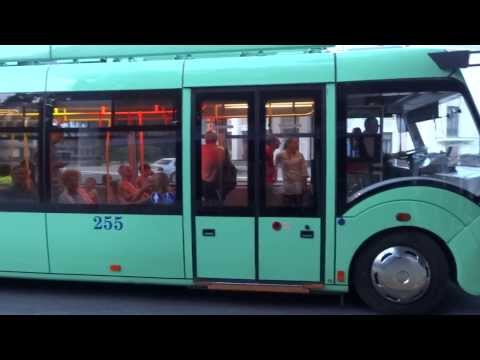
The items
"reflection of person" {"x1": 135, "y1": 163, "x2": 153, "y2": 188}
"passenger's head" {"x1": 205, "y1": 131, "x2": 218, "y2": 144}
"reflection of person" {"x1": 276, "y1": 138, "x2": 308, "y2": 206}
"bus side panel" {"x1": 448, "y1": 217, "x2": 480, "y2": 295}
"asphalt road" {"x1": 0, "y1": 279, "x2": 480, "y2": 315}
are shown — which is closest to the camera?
"bus side panel" {"x1": 448, "y1": 217, "x2": 480, "y2": 295}

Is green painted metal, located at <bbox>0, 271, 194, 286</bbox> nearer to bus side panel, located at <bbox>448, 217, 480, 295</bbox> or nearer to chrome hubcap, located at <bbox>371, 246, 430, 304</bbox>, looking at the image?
chrome hubcap, located at <bbox>371, 246, 430, 304</bbox>

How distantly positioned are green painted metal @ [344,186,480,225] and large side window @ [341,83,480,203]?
0.37ft

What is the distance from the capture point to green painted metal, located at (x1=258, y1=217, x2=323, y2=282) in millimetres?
5074

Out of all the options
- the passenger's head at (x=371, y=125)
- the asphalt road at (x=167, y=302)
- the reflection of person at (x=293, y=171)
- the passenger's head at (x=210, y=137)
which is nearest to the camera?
the passenger's head at (x=371, y=125)

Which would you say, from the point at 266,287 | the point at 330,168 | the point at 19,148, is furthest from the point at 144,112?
the point at 266,287

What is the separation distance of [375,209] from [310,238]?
0.74 meters

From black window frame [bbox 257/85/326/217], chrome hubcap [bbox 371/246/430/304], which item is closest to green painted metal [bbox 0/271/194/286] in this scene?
black window frame [bbox 257/85/326/217]

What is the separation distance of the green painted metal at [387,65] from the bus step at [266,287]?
2.21 m

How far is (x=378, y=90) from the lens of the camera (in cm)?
495

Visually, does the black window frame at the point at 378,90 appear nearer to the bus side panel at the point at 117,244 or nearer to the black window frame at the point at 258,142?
the black window frame at the point at 258,142

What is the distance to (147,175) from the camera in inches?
215

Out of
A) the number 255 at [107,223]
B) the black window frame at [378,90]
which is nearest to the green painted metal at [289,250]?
the black window frame at [378,90]

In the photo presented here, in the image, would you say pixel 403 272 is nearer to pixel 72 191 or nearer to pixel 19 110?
pixel 72 191

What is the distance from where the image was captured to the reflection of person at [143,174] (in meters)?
5.43
